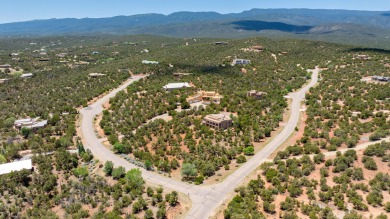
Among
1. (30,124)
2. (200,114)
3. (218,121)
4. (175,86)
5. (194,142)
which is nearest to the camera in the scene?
(194,142)

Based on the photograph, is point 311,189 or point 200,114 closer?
point 311,189

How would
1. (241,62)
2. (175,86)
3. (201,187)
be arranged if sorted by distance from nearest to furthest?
(201,187), (175,86), (241,62)

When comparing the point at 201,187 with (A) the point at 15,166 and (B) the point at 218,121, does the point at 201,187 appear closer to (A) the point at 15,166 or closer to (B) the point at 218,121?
(B) the point at 218,121

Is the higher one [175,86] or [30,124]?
[175,86]

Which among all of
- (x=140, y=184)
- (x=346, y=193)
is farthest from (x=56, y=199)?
(x=346, y=193)

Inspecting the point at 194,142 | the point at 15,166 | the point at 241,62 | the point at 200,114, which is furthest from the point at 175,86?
the point at 15,166

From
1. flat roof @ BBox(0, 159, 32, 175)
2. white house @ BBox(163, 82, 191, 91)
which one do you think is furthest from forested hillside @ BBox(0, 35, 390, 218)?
white house @ BBox(163, 82, 191, 91)

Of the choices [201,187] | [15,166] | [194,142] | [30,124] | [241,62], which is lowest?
[201,187]
